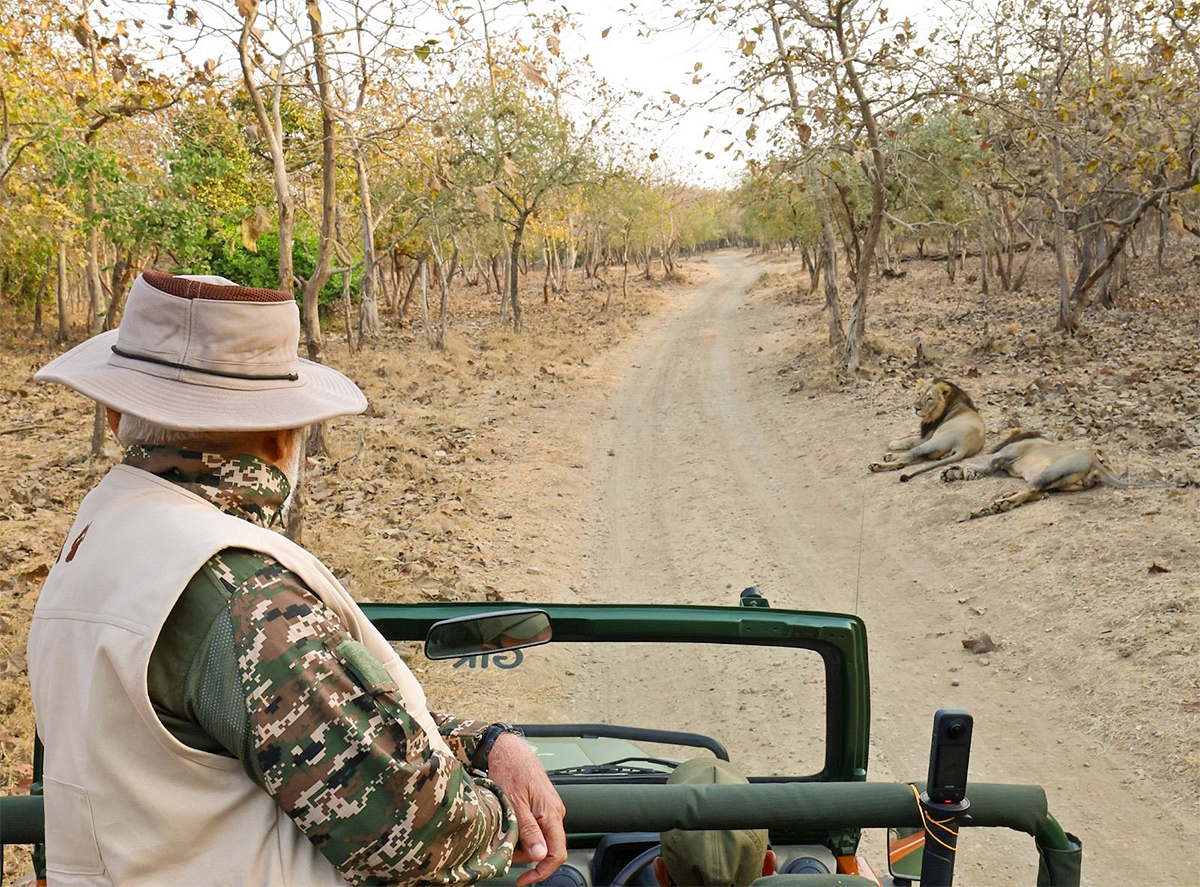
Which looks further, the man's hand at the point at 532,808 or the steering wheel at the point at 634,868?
the steering wheel at the point at 634,868

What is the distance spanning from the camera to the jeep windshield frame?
2266 mm

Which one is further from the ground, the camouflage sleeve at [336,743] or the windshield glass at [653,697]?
the camouflage sleeve at [336,743]

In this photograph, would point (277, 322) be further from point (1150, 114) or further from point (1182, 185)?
point (1150, 114)

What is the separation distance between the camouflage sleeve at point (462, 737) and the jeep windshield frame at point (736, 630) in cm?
54

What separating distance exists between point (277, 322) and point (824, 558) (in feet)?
25.5

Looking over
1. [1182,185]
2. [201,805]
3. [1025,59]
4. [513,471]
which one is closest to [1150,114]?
[1182,185]

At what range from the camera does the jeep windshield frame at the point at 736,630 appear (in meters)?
2.27

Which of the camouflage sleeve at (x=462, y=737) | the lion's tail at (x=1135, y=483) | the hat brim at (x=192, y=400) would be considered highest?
the hat brim at (x=192, y=400)

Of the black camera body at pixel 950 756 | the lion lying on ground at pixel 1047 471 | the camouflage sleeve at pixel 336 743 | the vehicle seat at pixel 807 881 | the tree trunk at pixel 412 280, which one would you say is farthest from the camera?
the tree trunk at pixel 412 280

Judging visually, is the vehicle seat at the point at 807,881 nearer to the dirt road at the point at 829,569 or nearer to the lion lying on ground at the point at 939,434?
the dirt road at the point at 829,569

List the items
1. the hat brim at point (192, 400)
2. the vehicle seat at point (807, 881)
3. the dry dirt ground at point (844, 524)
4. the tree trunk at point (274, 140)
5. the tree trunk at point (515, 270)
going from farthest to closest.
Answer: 1. the tree trunk at point (515, 270)
2. the tree trunk at point (274, 140)
3. the dry dirt ground at point (844, 524)
4. the vehicle seat at point (807, 881)
5. the hat brim at point (192, 400)

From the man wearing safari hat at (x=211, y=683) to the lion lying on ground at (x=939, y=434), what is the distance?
1011 centimetres

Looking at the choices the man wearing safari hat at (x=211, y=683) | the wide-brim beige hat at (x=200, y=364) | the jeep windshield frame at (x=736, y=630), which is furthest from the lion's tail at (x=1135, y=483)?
the wide-brim beige hat at (x=200, y=364)

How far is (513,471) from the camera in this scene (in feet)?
39.5
